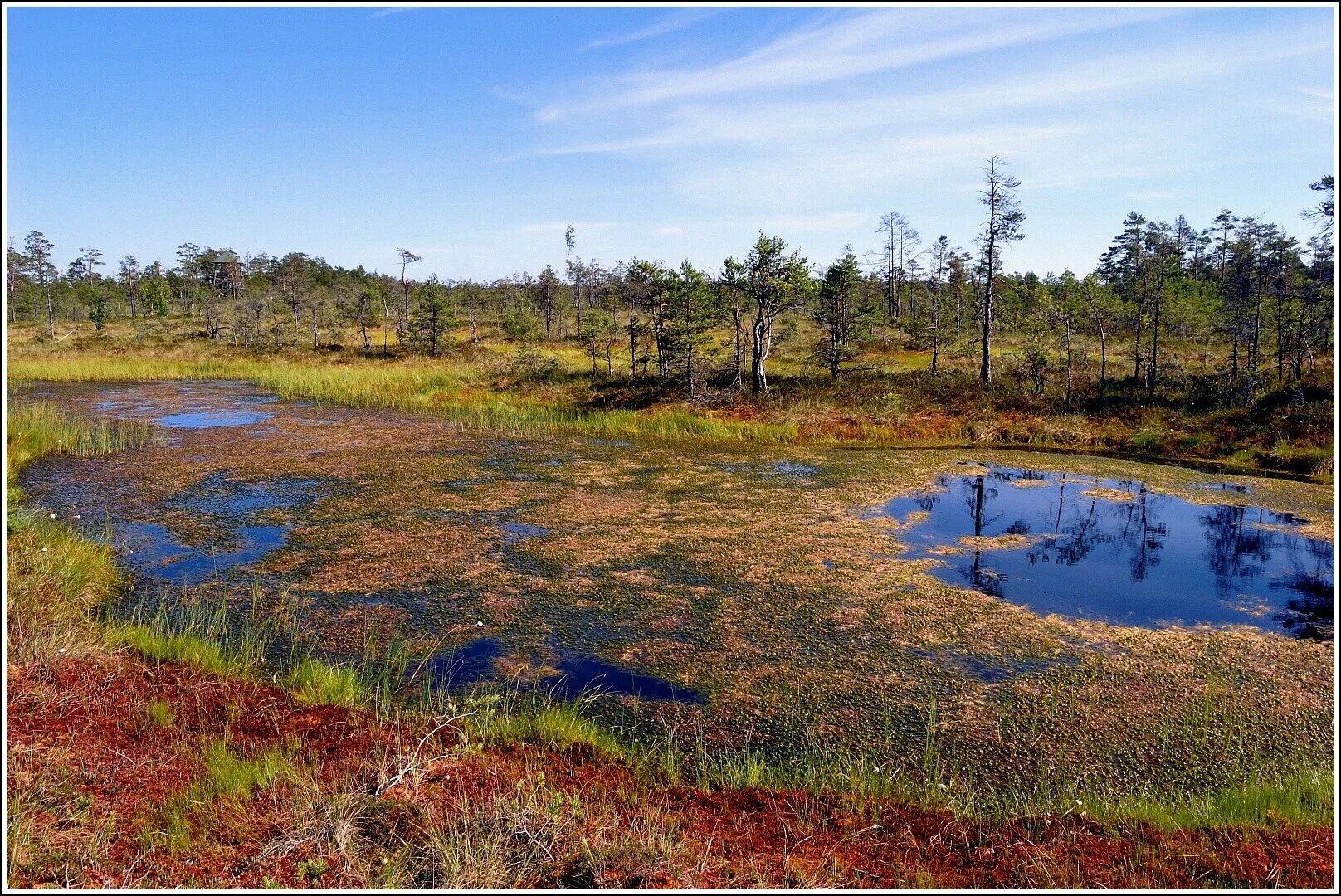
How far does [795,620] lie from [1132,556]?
587cm

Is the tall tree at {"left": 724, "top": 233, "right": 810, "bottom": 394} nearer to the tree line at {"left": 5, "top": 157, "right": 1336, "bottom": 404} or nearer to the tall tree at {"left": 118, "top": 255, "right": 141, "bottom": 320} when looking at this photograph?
the tree line at {"left": 5, "top": 157, "right": 1336, "bottom": 404}

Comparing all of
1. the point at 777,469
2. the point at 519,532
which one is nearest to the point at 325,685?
the point at 519,532

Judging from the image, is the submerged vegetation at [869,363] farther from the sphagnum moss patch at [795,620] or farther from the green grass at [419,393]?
the sphagnum moss patch at [795,620]

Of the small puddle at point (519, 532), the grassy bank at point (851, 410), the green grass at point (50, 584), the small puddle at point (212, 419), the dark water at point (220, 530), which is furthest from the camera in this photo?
the small puddle at point (212, 419)

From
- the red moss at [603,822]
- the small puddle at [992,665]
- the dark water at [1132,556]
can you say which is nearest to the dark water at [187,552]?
the red moss at [603,822]

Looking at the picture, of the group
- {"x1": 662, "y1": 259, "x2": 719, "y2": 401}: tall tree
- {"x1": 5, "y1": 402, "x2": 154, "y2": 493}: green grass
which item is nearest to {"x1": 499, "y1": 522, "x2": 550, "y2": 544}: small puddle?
{"x1": 5, "y1": 402, "x2": 154, "y2": 493}: green grass

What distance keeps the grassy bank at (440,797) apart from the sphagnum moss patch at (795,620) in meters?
0.35

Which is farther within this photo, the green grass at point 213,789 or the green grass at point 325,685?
the green grass at point 325,685

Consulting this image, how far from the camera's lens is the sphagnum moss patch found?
569cm

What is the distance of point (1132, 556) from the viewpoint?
10.5 meters

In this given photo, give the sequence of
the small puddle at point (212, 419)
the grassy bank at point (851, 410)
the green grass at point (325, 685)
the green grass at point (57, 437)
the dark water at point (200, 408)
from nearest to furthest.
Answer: the green grass at point (325, 685), the green grass at point (57, 437), the grassy bank at point (851, 410), the small puddle at point (212, 419), the dark water at point (200, 408)

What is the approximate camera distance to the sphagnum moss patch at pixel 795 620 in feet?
18.7

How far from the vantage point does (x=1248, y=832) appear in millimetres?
4355

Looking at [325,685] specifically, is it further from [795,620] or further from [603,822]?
[795,620]
